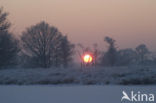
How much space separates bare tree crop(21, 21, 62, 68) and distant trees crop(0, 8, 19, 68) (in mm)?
1944

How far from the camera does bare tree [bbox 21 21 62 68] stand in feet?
138

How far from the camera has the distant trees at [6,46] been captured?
38875mm

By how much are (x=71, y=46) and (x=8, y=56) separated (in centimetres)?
1160

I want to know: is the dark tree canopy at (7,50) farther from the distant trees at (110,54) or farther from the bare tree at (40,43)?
the distant trees at (110,54)

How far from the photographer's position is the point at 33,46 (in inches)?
1654

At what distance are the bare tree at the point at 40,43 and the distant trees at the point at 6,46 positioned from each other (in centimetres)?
194

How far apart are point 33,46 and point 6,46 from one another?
4188mm
